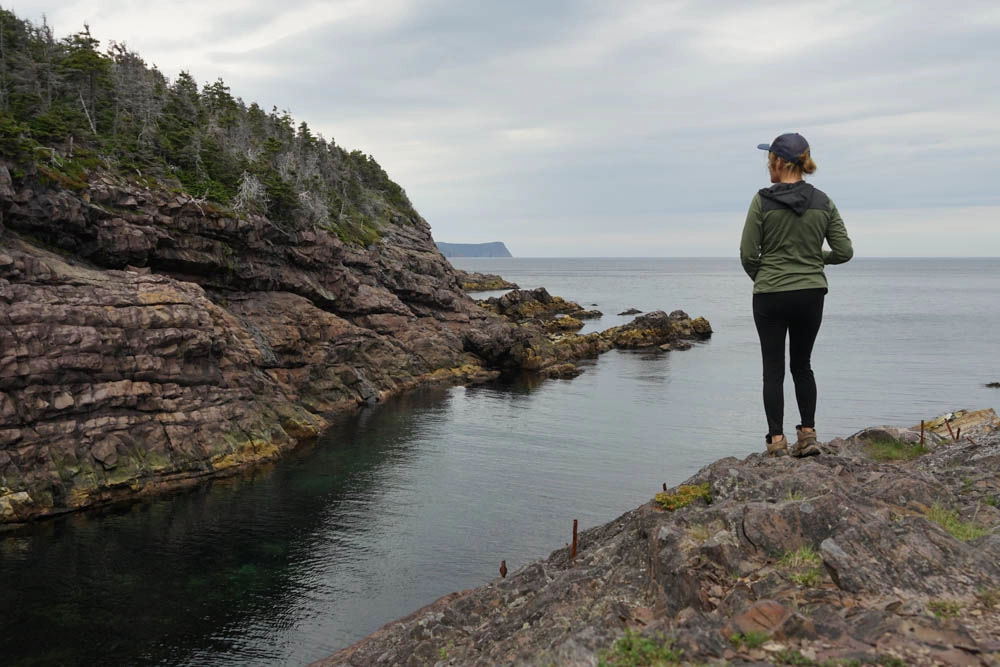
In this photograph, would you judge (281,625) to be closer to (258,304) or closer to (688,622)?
(688,622)

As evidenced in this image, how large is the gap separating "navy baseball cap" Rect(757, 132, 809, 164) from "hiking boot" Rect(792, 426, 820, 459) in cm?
375

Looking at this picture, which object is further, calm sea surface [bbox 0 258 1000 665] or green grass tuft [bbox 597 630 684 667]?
calm sea surface [bbox 0 258 1000 665]

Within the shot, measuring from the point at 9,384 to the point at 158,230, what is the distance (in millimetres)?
16951

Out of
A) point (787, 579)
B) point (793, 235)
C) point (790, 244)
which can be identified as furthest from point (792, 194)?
point (787, 579)

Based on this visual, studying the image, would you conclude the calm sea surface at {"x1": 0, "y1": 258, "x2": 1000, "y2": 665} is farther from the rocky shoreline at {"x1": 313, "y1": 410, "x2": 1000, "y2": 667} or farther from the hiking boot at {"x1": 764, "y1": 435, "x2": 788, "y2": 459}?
the hiking boot at {"x1": 764, "y1": 435, "x2": 788, "y2": 459}

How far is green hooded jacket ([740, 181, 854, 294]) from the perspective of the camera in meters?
8.14

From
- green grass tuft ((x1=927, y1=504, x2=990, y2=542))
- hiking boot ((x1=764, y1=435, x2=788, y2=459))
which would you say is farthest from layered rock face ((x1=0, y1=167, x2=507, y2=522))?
green grass tuft ((x1=927, y1=504, x2=990, y2=542))

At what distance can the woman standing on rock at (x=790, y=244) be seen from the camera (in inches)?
321

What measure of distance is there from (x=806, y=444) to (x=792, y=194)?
3.62m

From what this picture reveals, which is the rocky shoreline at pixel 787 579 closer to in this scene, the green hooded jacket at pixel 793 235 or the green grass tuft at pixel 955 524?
the green grass tuft at pixel 955 524

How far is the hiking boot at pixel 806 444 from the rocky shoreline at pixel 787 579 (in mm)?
101

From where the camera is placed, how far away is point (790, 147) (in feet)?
26.9

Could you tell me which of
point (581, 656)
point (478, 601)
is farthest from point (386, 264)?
point (581, 656)

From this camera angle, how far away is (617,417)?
54156 millimetres
